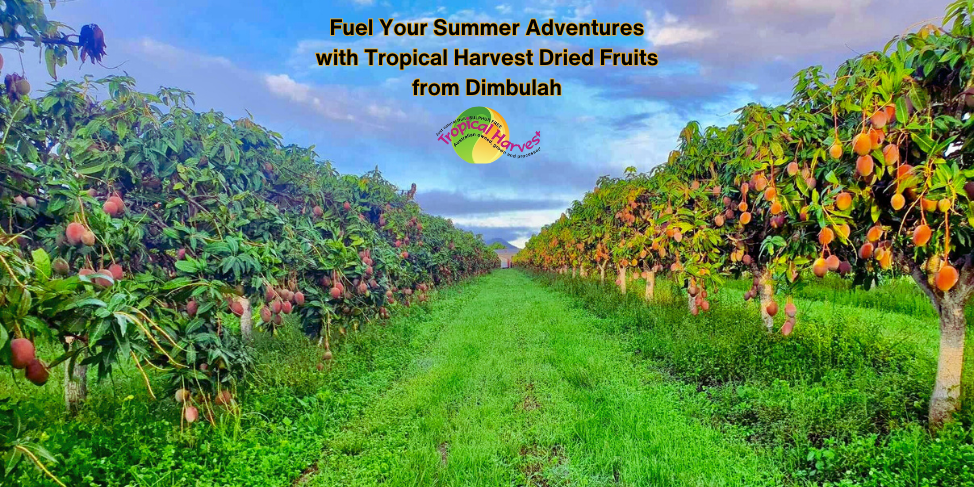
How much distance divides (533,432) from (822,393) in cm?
238

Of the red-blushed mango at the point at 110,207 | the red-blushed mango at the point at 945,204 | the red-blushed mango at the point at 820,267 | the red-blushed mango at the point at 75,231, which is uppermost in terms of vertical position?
the red-blushed mango at the point at 945,204

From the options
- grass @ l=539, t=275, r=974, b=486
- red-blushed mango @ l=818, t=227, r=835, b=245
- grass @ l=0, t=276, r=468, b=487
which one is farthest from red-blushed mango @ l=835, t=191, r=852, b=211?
grass @ l=0, t=276, r=468, b=487

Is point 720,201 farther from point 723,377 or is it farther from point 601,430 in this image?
point 601,430

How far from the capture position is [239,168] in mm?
4531

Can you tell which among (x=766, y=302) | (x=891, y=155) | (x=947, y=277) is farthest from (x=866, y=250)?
(x=766, y=302)

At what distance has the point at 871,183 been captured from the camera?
8.10 ft

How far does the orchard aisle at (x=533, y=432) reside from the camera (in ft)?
9.88

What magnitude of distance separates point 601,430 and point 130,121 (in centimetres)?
444

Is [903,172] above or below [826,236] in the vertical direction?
above

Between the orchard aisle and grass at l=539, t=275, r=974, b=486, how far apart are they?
361 mm

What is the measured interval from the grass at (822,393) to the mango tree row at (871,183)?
1.39 feet

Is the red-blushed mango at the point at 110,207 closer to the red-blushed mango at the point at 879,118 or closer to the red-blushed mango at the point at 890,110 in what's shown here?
the red-blushed mango at the point at 879,118

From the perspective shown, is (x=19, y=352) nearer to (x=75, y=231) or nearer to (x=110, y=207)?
(x=75, y=231)

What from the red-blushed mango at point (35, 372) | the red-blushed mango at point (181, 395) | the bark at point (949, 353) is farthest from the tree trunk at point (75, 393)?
the bark at point (949, 353)
